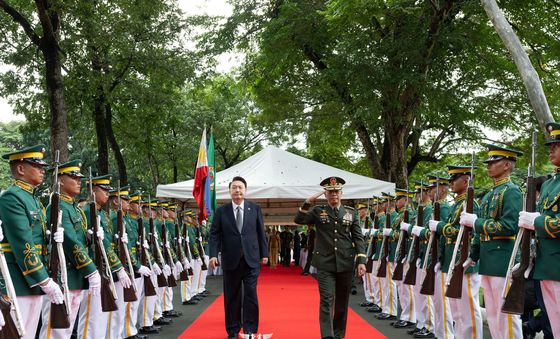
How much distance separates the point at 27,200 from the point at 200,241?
1064 centimetres

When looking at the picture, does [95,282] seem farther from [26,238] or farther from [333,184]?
[333,184]

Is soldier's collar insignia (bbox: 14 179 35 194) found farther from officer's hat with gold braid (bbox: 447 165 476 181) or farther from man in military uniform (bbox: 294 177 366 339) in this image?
officer's hat with gold braid (bbox: 447 165 476 181)

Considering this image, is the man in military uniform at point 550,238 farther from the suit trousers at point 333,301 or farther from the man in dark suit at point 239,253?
the man in dark suit at point 239,253

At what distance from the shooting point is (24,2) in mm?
17000

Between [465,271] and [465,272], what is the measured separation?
4 centimetres

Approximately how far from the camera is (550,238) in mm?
4988

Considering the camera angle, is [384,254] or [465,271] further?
[384,254]

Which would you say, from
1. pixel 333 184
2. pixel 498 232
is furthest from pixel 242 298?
pixel 498 232

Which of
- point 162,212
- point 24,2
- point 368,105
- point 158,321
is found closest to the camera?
point 158,321

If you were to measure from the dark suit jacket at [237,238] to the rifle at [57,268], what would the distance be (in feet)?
10.5

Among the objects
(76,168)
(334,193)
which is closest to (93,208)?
(76,168)

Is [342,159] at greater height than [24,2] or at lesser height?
lesser

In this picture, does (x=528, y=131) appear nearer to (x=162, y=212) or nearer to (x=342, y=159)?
(x=342, y=159)

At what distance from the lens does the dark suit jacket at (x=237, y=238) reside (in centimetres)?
873
